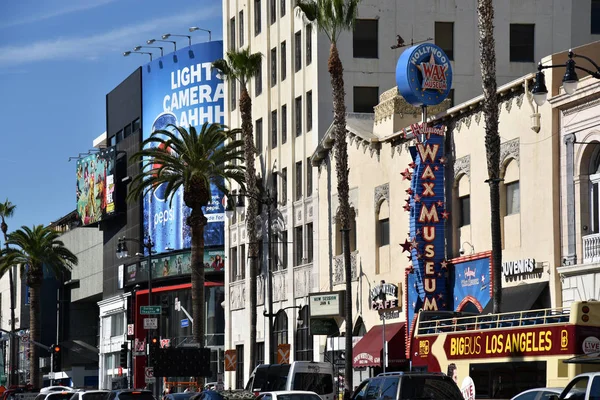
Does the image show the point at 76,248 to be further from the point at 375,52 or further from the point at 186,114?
the point at 375,52

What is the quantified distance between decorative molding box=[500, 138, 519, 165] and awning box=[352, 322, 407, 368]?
33.4ft

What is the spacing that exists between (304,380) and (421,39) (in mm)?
26988

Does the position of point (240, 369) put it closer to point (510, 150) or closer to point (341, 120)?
point (341, 120)

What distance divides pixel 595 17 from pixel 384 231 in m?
16.8

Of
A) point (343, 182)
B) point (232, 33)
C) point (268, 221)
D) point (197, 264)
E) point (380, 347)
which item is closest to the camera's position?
point (343, 182)

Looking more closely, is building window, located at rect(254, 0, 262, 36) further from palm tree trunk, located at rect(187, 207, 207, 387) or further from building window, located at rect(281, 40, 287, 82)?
palm tree trunk, located at rect(187, 207, 207, 387)

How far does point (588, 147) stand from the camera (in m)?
40.3

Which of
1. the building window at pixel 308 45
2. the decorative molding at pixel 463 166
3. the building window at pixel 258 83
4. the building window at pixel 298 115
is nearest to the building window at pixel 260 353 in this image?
the building window at pixel 298 115

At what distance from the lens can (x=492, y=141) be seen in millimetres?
40469

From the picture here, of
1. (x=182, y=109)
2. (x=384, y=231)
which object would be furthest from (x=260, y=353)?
(x=182, y=109)

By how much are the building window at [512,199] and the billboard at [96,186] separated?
209 ft

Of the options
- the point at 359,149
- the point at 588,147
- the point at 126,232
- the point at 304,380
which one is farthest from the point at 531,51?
the point at 126,232

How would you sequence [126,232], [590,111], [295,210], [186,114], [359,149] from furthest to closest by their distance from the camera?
1. [126,232]
2. [186,114]
3. [295,210]
4. [359,149]
5. [590,111]

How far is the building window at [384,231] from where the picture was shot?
54.7 m
